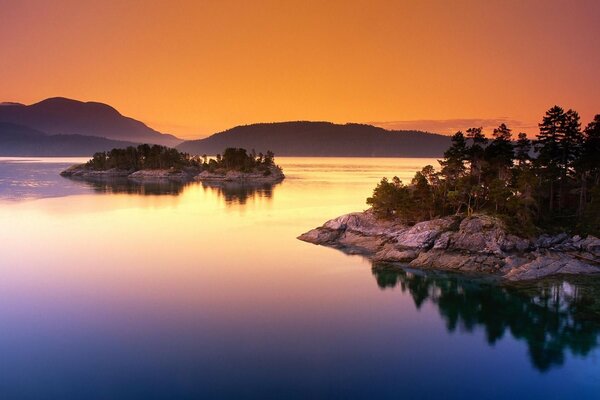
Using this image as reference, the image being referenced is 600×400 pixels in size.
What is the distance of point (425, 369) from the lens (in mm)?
28938

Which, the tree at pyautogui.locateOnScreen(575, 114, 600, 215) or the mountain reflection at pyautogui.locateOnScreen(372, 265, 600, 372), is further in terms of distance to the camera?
the tree at pyautogui.locateOnScreen(575, 114, 600, 215)

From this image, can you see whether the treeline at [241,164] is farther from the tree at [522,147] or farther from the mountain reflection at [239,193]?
the tree at [522,147]

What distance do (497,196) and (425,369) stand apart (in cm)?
3108

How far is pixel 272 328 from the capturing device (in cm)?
3475

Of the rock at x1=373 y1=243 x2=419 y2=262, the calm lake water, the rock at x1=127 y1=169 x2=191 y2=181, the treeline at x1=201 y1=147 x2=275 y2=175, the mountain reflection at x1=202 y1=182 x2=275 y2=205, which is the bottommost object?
the calm lake water

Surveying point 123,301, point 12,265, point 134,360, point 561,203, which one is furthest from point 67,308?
point 561,203

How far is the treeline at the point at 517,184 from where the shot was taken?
54.7 metres

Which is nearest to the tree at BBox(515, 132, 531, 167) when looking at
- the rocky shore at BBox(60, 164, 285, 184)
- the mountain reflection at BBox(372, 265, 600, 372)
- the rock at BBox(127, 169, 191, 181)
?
the mountain reflection at BBox(372, 265, 600, 372)

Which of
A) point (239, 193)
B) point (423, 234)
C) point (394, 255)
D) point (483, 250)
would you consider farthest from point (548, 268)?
point (239, 193)

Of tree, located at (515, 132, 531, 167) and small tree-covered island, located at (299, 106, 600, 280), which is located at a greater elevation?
tree, located at (515, 132, 531, 167)

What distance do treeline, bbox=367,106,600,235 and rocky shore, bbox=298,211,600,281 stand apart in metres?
2.98

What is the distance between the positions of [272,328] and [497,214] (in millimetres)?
30966

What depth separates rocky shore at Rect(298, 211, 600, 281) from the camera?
45.4 m

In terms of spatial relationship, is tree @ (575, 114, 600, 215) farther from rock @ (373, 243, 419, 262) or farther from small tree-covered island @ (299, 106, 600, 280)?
rock @ (373, 243, 419, 262)
